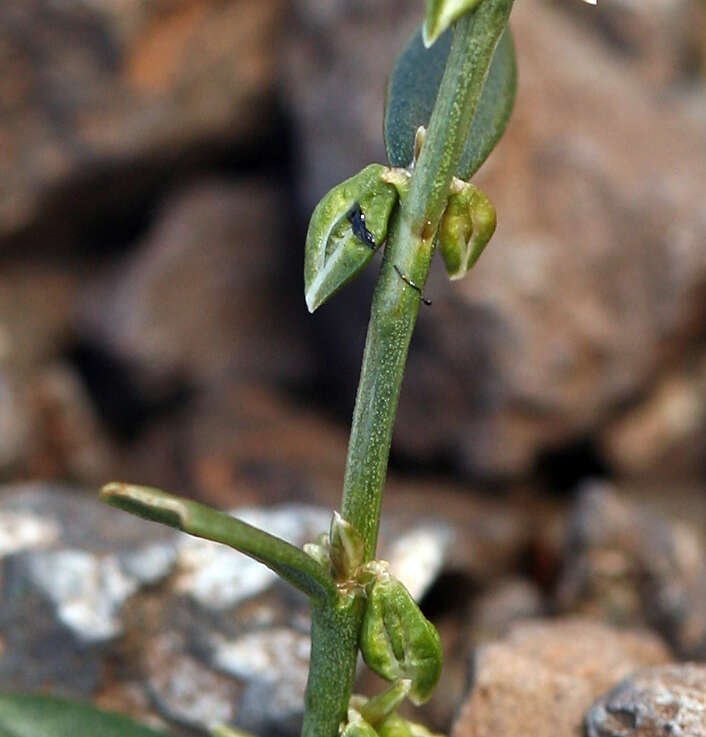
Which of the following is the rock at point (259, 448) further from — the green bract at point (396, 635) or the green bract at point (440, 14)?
the green bract at point (440, 14)

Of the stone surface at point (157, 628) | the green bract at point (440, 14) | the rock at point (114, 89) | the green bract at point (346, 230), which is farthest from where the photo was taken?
the rock at point (114, 89)

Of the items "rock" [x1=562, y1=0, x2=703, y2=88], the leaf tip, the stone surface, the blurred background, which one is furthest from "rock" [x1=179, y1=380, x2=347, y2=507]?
the leaf tip

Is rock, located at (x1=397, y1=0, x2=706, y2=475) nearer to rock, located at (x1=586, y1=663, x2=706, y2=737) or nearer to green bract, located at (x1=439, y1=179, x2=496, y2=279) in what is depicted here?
rock, located at (x1=586, y1=663, x2=706, y2=737)

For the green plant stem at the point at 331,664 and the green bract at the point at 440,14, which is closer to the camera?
the green bract at the point at 440,14

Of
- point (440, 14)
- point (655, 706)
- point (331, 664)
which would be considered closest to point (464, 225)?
point (440, 14)

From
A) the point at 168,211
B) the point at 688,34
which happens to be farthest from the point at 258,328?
the point at 688,34

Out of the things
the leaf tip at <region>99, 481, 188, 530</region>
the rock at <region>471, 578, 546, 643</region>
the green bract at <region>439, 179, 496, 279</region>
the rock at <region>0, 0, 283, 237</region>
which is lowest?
the leaf tip at <region>99, 481, 188, 530</region>

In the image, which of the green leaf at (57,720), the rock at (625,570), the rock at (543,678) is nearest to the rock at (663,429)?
the rock at (625,570)
